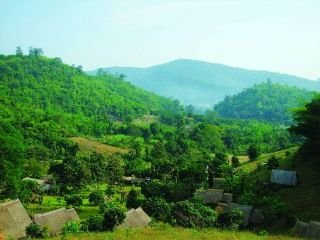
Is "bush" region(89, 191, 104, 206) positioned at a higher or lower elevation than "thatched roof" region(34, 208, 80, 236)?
lower

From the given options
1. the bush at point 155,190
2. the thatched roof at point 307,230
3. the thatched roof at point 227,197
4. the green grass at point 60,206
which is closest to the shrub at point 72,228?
the green grass at point 60,206

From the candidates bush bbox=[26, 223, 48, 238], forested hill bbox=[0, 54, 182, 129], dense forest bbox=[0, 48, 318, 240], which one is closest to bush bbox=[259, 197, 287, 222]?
dense forest bbox=[0, 48, 318, 240]

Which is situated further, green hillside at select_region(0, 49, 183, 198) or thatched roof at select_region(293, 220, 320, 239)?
green hillside at select_region(0, 49, 183, 198)

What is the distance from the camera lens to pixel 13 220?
126 feet

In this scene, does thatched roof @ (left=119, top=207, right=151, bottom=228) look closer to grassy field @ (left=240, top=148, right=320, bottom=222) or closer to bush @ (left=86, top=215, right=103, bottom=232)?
bush @ (left=86, top=215, right=103, bottom=232)

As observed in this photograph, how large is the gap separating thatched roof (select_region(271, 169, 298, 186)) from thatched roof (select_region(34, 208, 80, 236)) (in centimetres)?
2055

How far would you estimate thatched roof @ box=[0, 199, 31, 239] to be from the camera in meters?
37.5

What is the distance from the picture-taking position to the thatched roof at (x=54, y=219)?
38.7 meters

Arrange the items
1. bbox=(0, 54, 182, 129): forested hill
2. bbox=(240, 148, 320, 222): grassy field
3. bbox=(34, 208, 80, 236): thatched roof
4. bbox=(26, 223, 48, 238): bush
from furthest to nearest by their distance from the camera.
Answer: bbox=(0, 54, 182, 129): forested hill → bbox=(240, 148, 320, 222): grassy field → bbox=(34, 208, 80, 236): thatched roof → bbox=(26, 223, 48, 238): bush

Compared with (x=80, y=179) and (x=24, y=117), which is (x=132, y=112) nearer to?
(x=24, y=117)

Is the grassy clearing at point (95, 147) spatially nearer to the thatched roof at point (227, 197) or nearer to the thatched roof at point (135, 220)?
the thatched roof at point (227, 197)

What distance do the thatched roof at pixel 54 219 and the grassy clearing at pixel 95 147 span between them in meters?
65.1

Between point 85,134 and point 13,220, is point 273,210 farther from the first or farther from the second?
point 85,134

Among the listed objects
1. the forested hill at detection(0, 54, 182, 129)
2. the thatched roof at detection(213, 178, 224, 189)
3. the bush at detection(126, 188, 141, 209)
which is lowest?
the bush at detection(126, 188, 141, 209)
